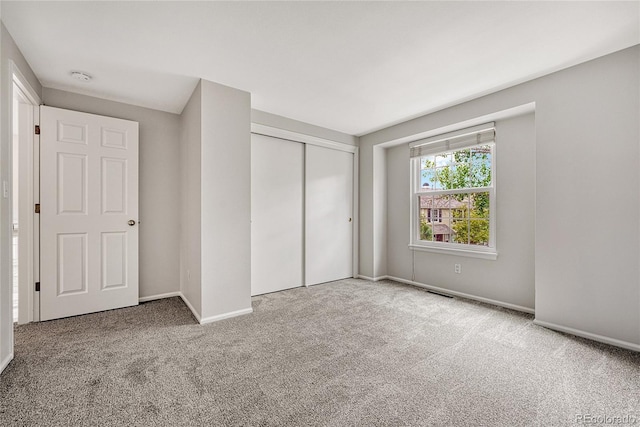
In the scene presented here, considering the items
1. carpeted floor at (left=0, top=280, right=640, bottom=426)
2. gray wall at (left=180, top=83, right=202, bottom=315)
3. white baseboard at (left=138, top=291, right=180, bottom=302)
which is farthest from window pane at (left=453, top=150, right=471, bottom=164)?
white baseboard at (left=138, top=291, right=180, bottom=302)

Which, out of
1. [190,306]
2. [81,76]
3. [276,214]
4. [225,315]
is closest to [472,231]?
[276,214]

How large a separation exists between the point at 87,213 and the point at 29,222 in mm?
429

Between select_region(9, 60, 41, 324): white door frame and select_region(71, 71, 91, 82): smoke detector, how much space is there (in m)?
0.40

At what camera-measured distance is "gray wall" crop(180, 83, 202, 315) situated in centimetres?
279

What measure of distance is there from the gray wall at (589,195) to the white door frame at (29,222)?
4645mm

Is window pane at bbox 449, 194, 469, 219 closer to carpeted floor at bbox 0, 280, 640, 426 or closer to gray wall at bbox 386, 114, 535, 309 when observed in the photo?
gray wall at bbox 386, 114, 535, 309

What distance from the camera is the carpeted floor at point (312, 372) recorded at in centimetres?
150

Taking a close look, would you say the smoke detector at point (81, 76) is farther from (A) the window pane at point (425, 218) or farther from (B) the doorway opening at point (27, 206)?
→ (A) the window pane at point (425, 218)

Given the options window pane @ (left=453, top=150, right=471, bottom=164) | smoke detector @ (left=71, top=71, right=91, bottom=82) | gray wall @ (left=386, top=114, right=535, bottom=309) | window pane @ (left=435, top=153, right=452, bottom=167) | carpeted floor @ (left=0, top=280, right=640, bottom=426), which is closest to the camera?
carpeted floor @ (left=0, top=280, right=640, bottom=426)

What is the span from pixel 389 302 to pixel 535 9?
112 inches

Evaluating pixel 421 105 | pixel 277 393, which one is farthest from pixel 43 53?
pixel 421 105

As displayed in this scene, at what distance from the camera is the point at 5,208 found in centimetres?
194

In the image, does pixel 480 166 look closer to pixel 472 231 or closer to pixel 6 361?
pixel 472 231

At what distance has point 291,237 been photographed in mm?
3971
